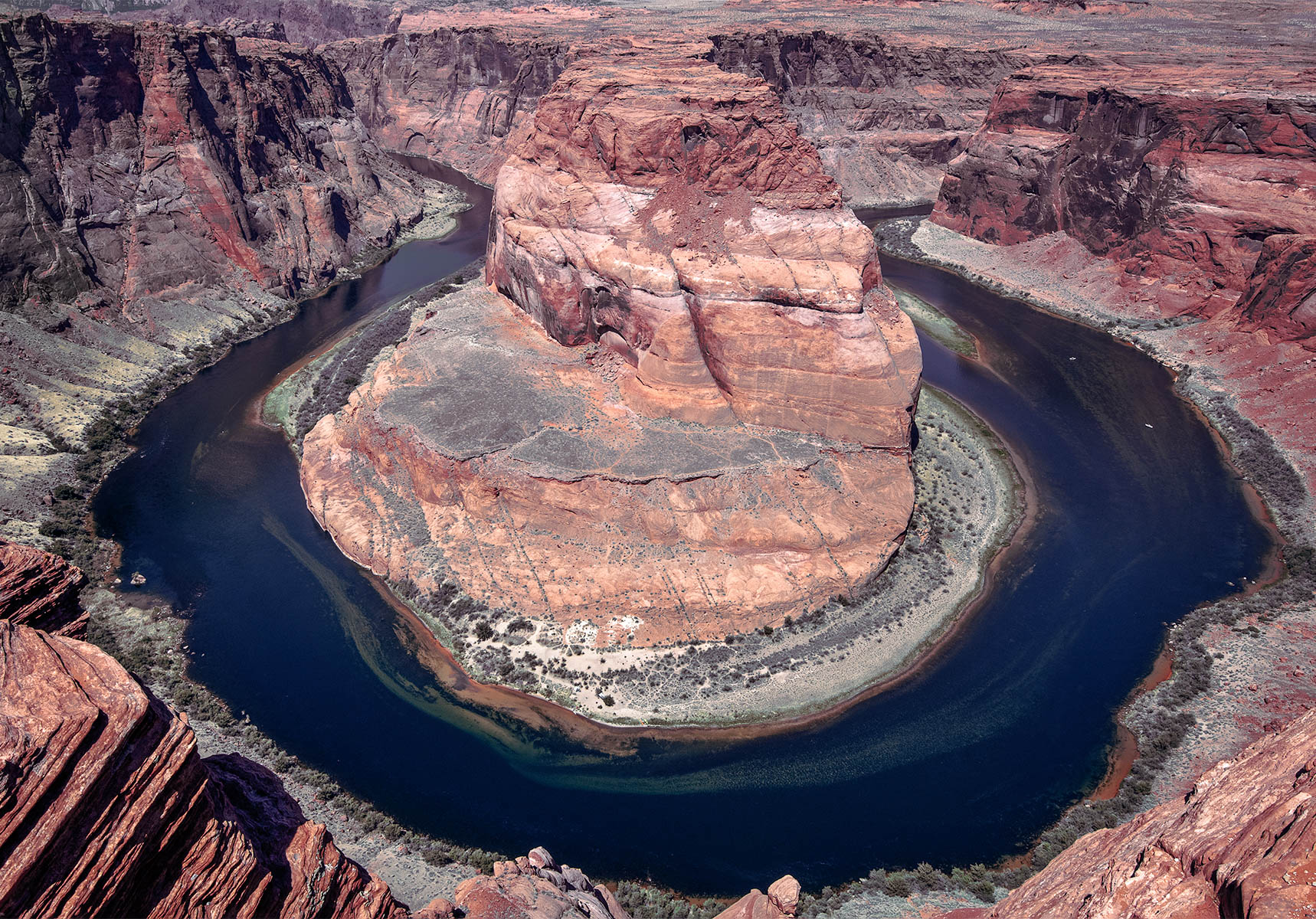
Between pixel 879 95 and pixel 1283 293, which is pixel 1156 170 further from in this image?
pixel 879 95

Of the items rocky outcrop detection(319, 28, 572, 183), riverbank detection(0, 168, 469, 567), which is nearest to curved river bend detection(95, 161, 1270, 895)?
riverbank detection(0, 168, 469, 567)

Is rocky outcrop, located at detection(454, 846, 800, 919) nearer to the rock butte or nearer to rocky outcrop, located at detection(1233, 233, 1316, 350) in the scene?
the rock butte

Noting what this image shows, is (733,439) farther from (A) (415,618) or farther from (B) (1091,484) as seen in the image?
(B) (1091,484)

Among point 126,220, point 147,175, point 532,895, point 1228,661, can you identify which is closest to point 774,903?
point 532,895

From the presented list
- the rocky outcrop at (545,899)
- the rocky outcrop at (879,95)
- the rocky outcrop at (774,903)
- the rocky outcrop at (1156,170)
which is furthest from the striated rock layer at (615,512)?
the rocky outcrop at (879,95)

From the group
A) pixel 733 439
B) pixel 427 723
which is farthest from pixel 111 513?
pixel 733 439
